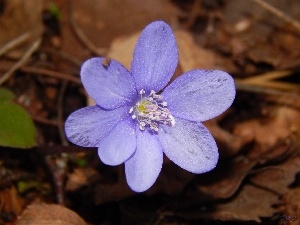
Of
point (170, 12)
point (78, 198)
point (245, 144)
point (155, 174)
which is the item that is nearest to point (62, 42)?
point (170, 12)

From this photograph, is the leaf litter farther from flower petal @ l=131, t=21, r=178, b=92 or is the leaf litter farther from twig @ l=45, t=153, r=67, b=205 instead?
flower petal @ l=131, t=21, r=178, b=92

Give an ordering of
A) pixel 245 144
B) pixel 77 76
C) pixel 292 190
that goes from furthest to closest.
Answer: pixel 77 76, pixel 245 144, pixel 292 190

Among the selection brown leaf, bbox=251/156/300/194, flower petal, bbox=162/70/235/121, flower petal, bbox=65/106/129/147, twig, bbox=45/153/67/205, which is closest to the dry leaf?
twig, bbox=45/153/67/205

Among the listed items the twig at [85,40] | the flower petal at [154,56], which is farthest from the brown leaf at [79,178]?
the twig at [85,40]

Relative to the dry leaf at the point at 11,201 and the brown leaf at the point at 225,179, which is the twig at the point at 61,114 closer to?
the dry leaf at the point at 11,201

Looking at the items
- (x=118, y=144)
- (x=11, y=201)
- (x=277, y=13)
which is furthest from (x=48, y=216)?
(x=277, y=13)

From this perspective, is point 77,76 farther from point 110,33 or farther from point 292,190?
point 292,190

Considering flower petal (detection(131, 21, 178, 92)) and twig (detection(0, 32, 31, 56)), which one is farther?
twig (detection(0, 32, 31, 56))
